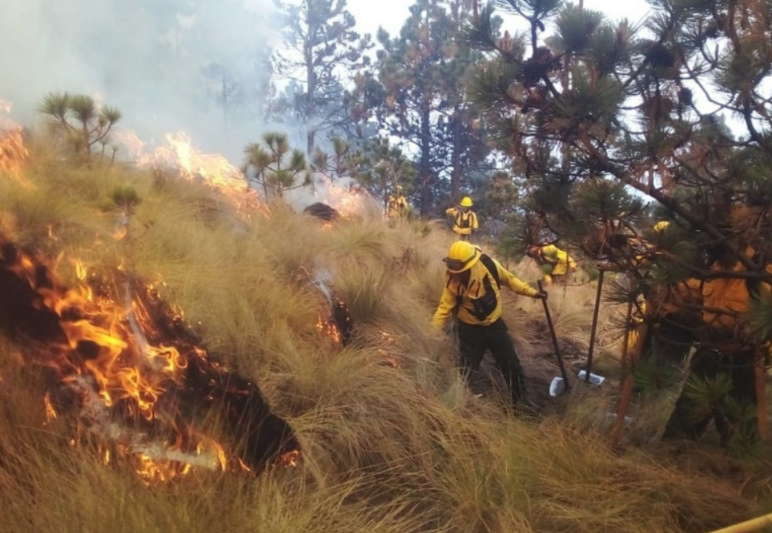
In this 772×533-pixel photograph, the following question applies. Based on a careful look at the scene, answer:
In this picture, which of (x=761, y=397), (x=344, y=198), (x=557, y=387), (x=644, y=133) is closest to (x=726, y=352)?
(x=761, y=397)

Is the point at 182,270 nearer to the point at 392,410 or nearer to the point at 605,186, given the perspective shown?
the point at 392,410

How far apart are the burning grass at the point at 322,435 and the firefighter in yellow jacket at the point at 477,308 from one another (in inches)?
8.5

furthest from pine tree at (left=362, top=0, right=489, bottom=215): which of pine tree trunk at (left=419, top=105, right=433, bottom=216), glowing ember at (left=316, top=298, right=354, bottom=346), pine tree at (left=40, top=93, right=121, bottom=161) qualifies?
glowing ember at (left=316, top=298, right=354, bottom=346)

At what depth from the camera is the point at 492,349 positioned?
5148mm

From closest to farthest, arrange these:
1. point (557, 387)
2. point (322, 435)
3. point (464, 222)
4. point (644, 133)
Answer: point (644, 133) < point (322, 435) < point (557, 387) < point (464, 222)

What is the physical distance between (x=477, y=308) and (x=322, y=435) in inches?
76.4

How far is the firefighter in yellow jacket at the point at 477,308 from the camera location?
16.5ft

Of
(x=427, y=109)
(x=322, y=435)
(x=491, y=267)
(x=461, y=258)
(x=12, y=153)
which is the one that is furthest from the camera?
(x=427, y=109)

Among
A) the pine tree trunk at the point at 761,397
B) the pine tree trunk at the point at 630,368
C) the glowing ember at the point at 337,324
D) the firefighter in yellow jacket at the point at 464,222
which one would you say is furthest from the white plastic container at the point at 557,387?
the firefighter in yellow jacket at the point at 464,222

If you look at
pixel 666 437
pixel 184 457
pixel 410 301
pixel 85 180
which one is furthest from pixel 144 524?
pixel 85 180

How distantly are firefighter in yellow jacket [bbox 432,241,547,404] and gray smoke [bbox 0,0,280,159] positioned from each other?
28.1ft

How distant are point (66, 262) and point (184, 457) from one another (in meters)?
1.58

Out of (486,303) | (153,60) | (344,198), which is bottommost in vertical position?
(486,303)

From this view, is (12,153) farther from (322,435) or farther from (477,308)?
(322,435)
